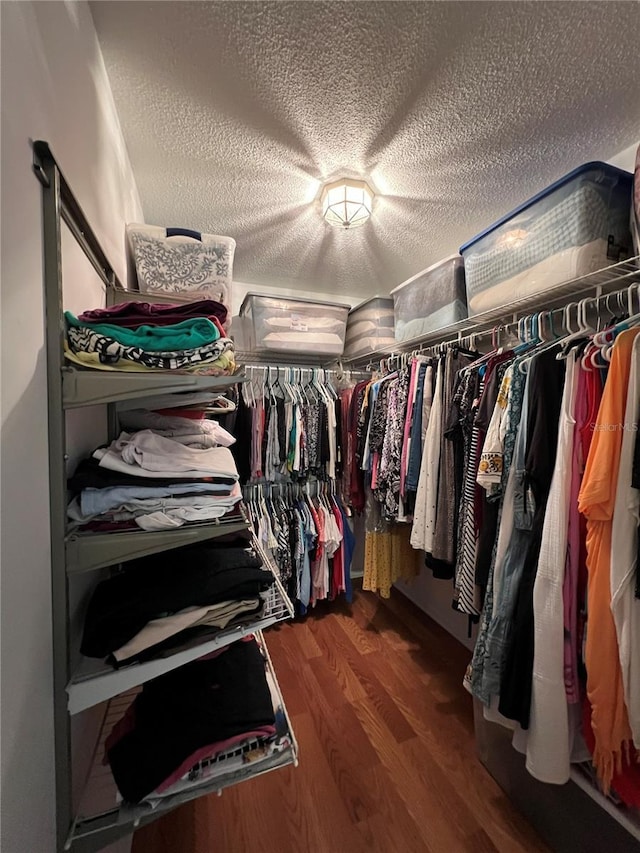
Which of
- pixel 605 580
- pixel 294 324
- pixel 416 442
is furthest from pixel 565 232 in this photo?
pixel 294 324

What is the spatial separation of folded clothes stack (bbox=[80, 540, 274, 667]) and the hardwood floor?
0.88 metres

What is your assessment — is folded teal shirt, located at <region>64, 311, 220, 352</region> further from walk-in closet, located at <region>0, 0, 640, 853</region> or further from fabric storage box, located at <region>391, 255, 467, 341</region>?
fabric storage box, located at <region>391, 255, 467, 341</region>

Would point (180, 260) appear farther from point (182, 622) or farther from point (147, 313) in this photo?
point (182, 622)

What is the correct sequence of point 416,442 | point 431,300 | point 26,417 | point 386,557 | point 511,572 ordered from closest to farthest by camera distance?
point 26,417, point 511,572, point 416,442, point 431,300, point 386,557

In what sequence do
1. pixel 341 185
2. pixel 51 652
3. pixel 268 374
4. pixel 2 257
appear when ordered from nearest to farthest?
pixel 2 257, pixel 51 652, pixel 341 185, pixel 268 374

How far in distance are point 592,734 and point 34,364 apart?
4.96 ft

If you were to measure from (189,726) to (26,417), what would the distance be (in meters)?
0.76

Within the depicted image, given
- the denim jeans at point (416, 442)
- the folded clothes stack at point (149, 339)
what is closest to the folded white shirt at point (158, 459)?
the folded clothes stack at point (149, 339)

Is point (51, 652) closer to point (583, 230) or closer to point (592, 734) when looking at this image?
point (592, 734)

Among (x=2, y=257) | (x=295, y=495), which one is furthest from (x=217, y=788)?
(x=295, y=495)

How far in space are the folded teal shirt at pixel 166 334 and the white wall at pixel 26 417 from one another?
0.43ft

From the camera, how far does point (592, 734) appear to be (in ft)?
2.73

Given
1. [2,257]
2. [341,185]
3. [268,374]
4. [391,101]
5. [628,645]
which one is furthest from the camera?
[268,374]

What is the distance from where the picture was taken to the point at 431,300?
1719 mm
